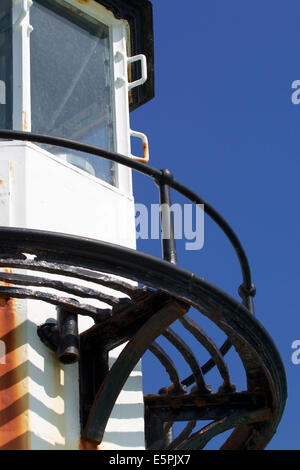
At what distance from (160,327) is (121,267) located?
2.22 feet

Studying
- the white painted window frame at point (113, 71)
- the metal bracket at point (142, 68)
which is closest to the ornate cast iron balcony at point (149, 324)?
the white painted window frame at point (113, 71)

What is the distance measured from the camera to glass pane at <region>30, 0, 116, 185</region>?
9281 millimetres

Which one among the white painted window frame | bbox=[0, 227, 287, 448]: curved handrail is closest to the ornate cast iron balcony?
bbox=[0, 227, 287, 448]: curved handrail

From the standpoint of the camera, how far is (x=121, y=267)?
24.5 feet

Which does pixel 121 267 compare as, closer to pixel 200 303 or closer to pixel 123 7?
pixel 200 303

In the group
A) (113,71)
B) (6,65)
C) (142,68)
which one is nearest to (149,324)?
(6,65)

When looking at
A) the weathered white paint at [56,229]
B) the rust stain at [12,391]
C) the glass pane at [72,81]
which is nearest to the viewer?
the rust stain at [12,391]

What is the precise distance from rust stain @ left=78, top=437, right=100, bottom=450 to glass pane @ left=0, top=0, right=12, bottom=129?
2.54 meters

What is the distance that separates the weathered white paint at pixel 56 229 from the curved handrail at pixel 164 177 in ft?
2.46

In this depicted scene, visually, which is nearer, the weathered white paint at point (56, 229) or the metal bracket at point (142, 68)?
the weathered white paint at point (56, 229)

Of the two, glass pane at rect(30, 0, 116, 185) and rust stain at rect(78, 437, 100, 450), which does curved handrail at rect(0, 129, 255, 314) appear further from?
rust stain at rect(78, 437, 100, 450)

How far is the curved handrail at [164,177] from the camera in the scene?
25.6 ft

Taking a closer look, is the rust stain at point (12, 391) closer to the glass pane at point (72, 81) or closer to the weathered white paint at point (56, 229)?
the weathered white paint at point (56, 229)

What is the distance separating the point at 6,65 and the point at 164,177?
1.89m
